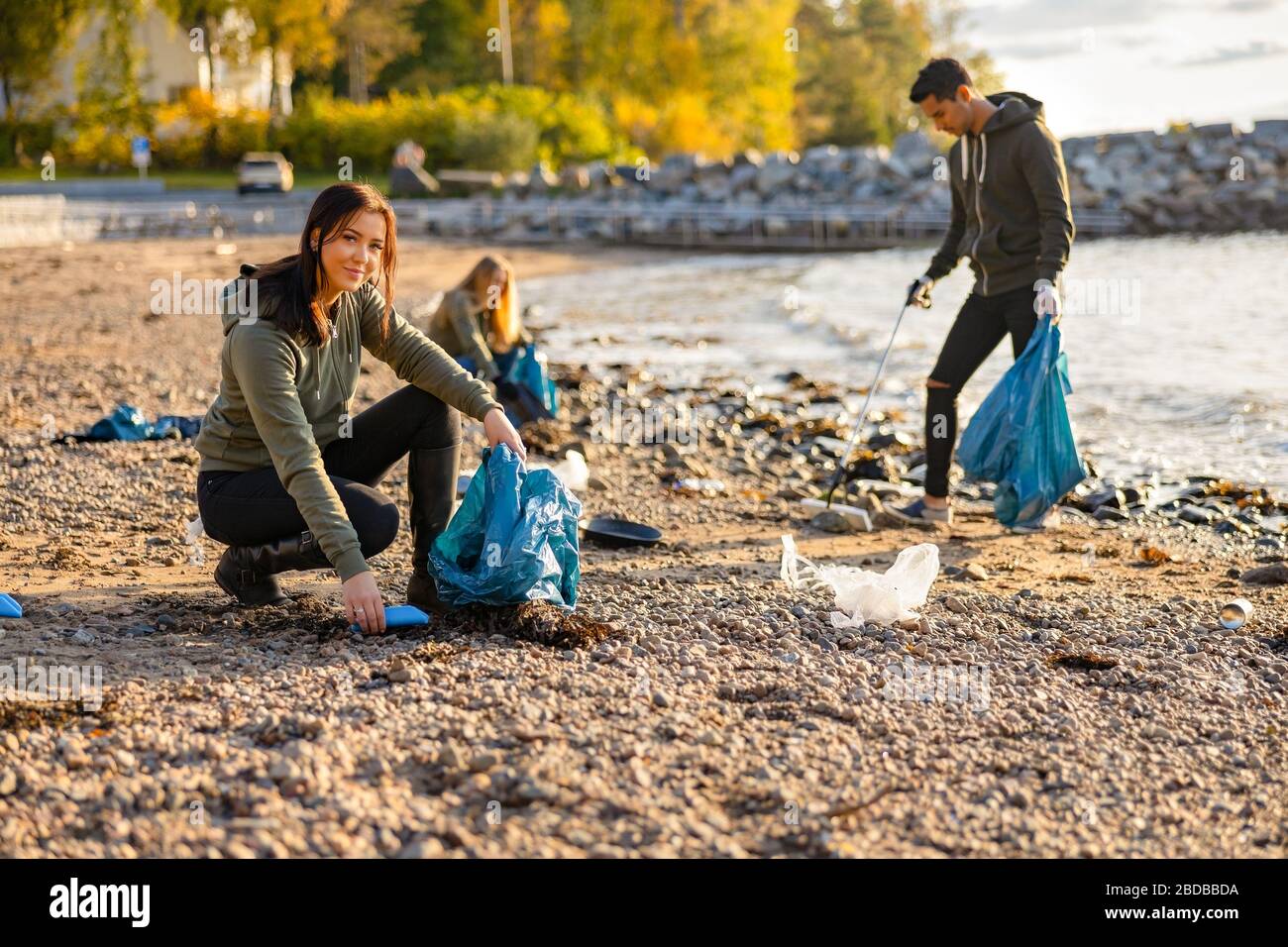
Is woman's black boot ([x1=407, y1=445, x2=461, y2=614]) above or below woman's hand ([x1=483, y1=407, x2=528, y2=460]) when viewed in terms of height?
below

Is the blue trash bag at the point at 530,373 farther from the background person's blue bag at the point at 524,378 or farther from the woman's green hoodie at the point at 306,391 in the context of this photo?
the woman's green hoodie at the point at 306,391

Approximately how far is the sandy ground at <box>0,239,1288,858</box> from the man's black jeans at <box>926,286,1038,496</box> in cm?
67

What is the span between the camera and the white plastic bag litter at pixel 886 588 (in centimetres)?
443

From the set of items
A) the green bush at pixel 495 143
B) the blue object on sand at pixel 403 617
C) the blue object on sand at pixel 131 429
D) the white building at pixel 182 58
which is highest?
the white building at pixel 182 58

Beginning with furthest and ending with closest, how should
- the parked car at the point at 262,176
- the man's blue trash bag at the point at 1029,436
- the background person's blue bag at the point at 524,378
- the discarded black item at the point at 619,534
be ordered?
the parked car at the point at 262,176 → the background person's blue bag at the point at 524,378 → the man's blue trash bag at the point at 1029,436 → the discarded black item at the point at 619,534

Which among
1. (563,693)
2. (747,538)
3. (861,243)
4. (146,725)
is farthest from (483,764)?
(861,243)

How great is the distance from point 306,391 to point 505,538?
73 centimetres

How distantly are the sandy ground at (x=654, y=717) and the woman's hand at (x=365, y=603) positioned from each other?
89 mm

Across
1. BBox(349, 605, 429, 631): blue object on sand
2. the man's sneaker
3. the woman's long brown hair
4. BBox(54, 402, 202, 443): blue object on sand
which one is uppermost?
the woman's long brown hair

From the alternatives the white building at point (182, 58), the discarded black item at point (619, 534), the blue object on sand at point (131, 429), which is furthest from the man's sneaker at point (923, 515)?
the white building at point (182, 58)

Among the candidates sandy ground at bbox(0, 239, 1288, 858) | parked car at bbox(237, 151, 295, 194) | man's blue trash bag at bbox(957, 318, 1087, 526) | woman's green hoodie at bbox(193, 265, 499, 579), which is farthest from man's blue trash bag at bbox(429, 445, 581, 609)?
parked car at bbox(237, 151, 295, 194)

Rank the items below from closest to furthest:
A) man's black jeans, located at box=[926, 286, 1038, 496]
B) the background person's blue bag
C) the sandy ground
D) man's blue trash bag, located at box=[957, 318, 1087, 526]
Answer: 1. the sandy ground
2. man's blue trash bag, located at box=[957, 318, 1087, 526]
3. man's black jeans, located at box=[926, 286, 1038, 496]
4. the background person's blue bag

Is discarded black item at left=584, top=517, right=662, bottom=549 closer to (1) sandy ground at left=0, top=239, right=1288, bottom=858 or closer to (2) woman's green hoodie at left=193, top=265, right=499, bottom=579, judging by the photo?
(1) sandy ground at left=0, top=239, right=1288, bottom=858

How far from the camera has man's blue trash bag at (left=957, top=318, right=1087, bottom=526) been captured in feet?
19.2
